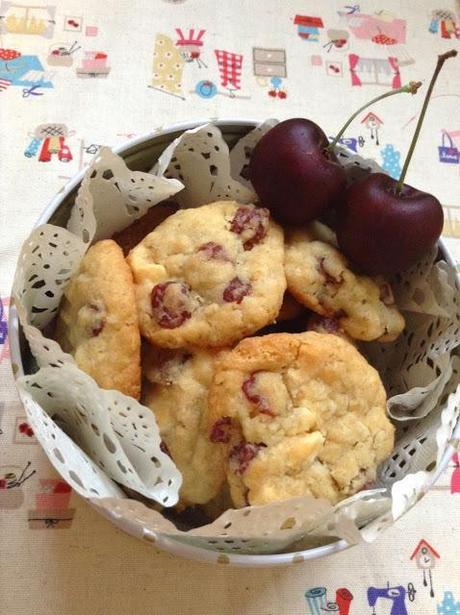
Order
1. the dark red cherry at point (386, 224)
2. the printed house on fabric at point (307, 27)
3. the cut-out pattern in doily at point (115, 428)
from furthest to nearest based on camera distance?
the printed house on fabric at point (307, 27)
the dark red cherry at point (386, 224)
the cut-out pattern in doily at point (115, 428)

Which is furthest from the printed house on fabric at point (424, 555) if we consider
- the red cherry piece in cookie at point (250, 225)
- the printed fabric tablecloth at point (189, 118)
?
the red cherry piece in cookie at point (250, 225)

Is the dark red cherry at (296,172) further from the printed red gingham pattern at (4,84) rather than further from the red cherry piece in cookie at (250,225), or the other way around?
the printed red gingham pattern at (4,84)

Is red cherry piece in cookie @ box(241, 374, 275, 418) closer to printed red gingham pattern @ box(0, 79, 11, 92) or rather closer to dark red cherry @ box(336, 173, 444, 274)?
dark red cherry @ box(336, 173, 444, 274)

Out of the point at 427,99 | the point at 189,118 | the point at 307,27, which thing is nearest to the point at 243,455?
the point at 427,99

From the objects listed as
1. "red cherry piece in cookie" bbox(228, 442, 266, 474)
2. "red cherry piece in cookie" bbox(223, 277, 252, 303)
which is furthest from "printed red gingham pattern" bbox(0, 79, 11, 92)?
"red cherry piece in cookie" bbox(228, 442, 266, 474)

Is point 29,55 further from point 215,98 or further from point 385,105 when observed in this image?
point 385,105

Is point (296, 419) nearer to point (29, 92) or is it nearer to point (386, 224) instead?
point (386, 224)
